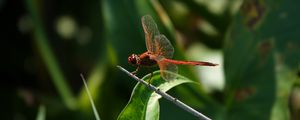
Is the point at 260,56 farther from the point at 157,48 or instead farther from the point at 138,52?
the point at 157,48

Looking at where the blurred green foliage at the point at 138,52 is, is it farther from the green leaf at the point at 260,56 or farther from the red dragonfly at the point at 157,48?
the red dragonfly at the point at 157,48

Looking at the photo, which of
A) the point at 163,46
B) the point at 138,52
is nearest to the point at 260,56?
the point at 138,52

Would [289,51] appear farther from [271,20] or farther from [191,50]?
[191,50]

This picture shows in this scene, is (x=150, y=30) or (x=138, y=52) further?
(x=138, y=52)

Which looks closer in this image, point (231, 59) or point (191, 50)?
point (231, 59)

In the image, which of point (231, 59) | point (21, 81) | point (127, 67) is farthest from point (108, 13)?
point (21, 81)

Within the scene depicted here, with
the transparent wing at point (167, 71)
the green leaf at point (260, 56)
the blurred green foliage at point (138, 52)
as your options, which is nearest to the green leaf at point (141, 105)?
the transparent wing at point (167, 71)

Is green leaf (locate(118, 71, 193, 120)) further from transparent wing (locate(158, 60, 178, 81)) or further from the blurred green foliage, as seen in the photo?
the blurred green foliage
